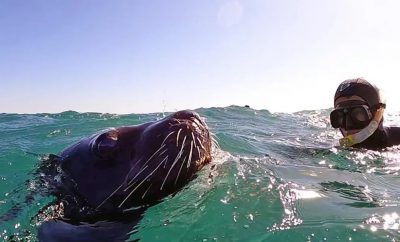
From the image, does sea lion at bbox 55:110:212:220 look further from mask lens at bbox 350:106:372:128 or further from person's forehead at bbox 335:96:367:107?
person's forehead at bbox 335:96:367:107

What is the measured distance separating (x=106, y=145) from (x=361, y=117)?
15.6 feet

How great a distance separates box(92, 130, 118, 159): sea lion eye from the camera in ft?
12.6

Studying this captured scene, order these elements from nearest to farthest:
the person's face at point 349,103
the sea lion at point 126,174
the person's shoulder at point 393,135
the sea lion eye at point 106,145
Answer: the sea lion at point 126,174 → the sea lion eye at point 106,145 → the person's face at point 349,103 → the person's shoulder at point 393,135

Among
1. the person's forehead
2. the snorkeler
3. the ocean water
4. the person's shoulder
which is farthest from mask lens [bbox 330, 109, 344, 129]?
the person's shoulder

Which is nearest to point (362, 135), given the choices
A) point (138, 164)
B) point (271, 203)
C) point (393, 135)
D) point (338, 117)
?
point (338, 117)

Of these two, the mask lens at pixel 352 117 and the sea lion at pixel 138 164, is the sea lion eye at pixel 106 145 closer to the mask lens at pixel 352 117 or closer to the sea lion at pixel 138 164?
the sea lion at pixel 138 164

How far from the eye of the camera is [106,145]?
384 cm

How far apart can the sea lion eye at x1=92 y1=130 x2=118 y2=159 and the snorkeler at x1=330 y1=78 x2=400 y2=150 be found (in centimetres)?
454

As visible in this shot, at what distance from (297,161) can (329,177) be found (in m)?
1.06

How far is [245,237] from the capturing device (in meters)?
3.34

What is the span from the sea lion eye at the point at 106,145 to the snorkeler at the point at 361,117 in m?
4.54

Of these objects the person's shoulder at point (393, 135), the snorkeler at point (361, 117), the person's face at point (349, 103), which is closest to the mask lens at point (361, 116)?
the snorkeler at point (361, 117)

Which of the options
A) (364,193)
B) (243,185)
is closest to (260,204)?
(243,185)

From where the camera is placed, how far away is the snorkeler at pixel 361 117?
7.31m
